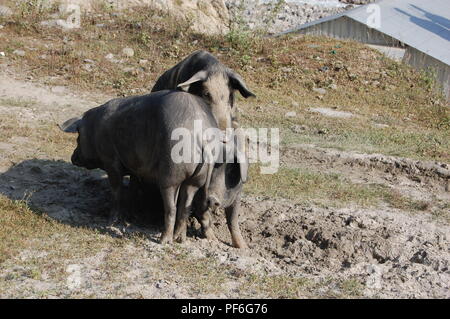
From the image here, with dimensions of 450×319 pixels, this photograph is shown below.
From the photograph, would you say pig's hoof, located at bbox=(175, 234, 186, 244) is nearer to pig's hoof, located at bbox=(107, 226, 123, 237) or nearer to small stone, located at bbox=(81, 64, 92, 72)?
pig's hoof, located at bbox=(107, 226, 123, 237)

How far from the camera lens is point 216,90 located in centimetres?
701

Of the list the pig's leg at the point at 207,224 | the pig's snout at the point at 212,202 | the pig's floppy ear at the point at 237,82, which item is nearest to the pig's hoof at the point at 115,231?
the pig's leg at the point at 207,224

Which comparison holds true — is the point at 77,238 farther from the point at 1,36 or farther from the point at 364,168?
Answer: the point at 1,36

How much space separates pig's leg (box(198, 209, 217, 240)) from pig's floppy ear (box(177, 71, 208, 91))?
4.33 ft

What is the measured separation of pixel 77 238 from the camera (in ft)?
20.8

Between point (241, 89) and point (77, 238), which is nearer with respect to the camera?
point (77, 238)

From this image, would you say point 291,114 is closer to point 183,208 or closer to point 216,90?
point 216,90

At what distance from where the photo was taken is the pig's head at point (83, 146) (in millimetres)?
7125

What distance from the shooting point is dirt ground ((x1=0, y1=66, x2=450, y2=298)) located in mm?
5477

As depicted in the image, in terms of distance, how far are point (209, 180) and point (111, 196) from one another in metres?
1.81

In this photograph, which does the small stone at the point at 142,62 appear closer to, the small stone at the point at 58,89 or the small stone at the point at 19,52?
the small stone at the point at 58,89

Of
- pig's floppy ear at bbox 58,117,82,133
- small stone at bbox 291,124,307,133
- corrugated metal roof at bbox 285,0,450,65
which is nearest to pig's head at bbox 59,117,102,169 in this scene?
pig's floppy ear at bbox 58,117,82,133

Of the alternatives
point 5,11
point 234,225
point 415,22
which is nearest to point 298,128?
point 234,225
